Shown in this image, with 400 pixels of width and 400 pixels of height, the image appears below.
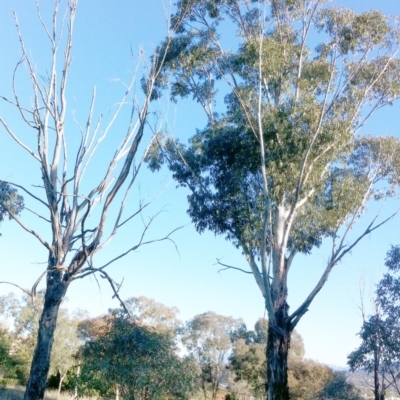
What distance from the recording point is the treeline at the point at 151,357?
10.9m

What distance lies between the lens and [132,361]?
35.4 feet

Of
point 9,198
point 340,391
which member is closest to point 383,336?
point 340,391

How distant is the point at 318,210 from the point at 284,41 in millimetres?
4383

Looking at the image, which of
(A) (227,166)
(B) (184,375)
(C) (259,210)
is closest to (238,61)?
(A) (227,166)

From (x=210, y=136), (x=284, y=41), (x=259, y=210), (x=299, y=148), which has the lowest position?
(x=259, y=210)

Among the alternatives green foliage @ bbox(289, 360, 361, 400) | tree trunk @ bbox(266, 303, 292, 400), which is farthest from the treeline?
tree trunk @ bbox(266, 303, 292, 400)

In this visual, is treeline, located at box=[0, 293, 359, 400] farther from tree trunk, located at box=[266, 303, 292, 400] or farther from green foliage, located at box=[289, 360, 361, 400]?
tree trunk, located at box=[266, 303, 292, 400]

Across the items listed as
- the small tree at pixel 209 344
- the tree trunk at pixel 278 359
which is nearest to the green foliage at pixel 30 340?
the small tree at pixel 209 344

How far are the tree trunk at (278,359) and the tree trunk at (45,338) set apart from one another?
16.3 ft

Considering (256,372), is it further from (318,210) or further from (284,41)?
(284,41)

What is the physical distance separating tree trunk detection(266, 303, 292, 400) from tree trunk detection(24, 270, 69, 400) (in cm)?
495

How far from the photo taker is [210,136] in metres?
12.1

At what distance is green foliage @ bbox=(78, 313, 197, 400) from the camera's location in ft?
35.3

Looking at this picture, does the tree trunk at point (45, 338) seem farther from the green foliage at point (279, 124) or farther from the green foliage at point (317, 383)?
the green foliage at point (317, 383)
